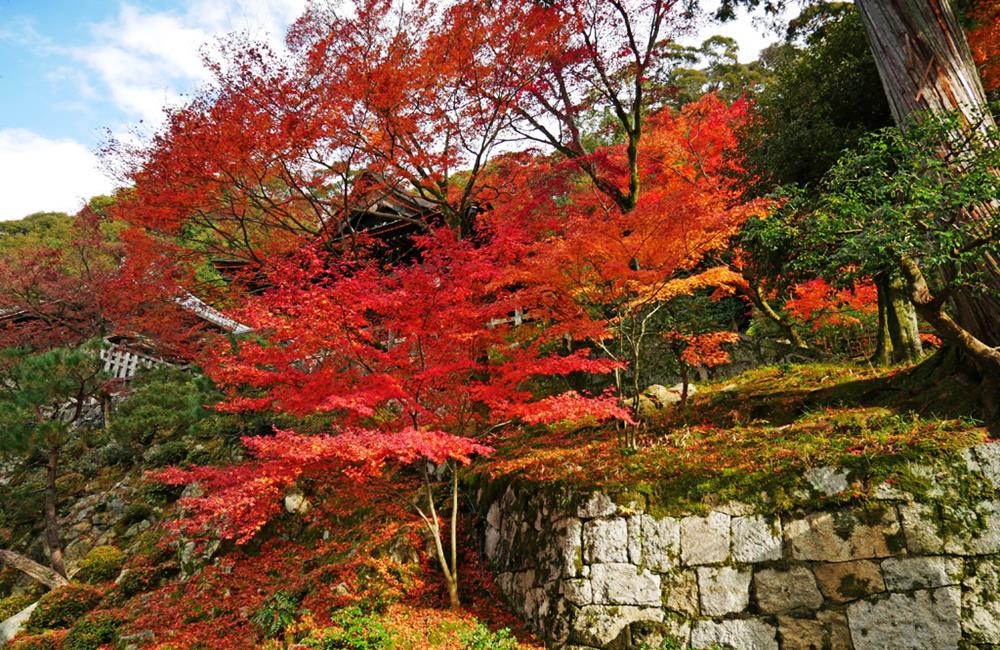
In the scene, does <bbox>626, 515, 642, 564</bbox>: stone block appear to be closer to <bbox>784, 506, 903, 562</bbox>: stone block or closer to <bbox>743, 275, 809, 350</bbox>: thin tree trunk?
<bbox>784, 506, 903, 562</bbox>: stone block

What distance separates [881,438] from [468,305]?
5.41 metres

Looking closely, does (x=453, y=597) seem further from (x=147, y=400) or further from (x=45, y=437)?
(x=147, y=400)

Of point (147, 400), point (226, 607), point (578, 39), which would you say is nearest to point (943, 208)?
point (578, 39)

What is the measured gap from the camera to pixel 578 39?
1092 centimetres

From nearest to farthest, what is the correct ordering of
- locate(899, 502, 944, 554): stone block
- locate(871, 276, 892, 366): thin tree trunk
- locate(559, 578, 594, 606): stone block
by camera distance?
locate(899, 502, 944, 554): stone block < locate(559, 578, 594, 606): stone block < locate(871, 276, 892, 366): thin tree trunk

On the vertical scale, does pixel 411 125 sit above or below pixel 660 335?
above

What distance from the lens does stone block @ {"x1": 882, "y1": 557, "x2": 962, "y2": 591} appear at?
4645 mm

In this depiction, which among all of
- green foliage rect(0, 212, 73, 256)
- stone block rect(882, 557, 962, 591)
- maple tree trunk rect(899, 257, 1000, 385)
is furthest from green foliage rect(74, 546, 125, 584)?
green foliage rect(0, 212, 73, 256)

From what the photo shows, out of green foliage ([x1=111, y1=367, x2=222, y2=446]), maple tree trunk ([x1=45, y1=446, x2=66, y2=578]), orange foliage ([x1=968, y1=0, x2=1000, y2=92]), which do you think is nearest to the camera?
orange foliage ([x1=968, y1=0, x2=1000, y2=92])

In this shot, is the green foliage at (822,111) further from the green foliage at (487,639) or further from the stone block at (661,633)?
the green foliage at (487,639)

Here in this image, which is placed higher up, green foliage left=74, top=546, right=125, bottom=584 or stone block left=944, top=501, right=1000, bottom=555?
stone block left=944, top=501, right=1000, bottom=555

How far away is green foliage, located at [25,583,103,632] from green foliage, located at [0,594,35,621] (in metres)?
1.40

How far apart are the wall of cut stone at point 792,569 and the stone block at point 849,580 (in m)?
0.01

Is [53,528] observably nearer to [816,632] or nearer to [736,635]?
[736,635]
